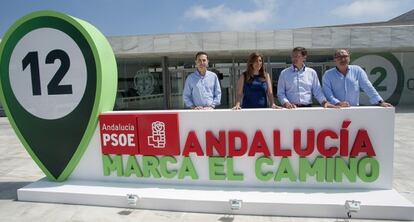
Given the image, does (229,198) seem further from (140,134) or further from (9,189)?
(9,189)

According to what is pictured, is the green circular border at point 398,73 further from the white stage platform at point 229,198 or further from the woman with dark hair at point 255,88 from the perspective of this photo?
the white stage platform at point 229,198

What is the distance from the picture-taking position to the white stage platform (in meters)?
3.53

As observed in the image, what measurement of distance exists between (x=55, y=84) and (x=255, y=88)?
2770 millimetres

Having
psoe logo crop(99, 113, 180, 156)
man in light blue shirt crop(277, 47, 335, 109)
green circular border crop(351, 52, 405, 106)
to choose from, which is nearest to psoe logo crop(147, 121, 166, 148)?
psoe logo crop(99, 113, 180, 156)

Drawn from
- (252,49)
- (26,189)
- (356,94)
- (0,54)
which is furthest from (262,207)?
(252,49)

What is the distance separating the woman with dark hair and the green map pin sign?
1846 mm

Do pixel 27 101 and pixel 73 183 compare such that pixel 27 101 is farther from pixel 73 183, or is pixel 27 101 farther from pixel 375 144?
pixel 375 144

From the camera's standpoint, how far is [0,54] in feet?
15.3

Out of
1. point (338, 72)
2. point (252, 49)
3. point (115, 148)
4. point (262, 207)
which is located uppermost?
point (252, 49)

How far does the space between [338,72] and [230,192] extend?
6.77ft

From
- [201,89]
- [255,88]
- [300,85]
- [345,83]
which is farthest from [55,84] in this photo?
[345,83]

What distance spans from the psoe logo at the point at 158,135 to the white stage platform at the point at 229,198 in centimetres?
56

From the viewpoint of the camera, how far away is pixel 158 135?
425cm

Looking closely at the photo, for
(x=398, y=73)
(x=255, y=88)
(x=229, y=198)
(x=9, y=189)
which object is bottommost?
(x=9, y=189)
